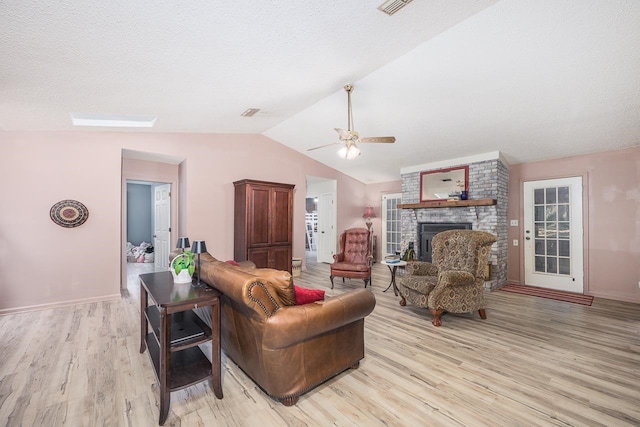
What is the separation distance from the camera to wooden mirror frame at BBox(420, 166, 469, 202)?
221 inches

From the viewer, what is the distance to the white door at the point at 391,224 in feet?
24.8

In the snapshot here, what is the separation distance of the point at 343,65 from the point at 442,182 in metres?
3.72

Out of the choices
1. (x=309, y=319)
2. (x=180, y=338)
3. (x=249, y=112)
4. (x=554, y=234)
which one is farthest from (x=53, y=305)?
(x=554, y=234)

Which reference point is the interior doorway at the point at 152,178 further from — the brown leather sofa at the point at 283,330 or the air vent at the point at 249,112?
the brown leather sofa at the point at 283,330

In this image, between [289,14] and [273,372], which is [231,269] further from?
[289,14]

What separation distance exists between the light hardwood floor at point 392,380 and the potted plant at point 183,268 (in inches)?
31.8

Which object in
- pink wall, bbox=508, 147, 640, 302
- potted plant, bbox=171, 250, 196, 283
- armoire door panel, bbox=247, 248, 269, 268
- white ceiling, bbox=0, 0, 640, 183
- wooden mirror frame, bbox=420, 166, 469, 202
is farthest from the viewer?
wooden mirror frame, bbox=420, 166, 469, 202

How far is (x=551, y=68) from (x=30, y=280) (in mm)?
6915

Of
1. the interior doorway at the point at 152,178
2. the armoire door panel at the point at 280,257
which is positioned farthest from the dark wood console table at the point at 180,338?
the interior doorway at the point at 152,178

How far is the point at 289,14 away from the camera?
6.81 feet

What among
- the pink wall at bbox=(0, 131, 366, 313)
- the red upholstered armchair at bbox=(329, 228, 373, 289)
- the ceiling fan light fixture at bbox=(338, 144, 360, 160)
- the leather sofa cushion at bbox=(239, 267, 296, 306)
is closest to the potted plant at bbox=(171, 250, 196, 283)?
the leather sofa cushion at bbox=(239, 267, 296, 306)

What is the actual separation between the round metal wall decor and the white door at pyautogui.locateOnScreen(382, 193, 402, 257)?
632 centimetres

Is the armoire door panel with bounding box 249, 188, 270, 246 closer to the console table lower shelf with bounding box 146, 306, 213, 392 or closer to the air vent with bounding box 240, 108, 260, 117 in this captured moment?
the air vent with bounding box 240, 108, 260, 117

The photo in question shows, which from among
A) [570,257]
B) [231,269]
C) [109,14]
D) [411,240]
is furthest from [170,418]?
[570,257]
